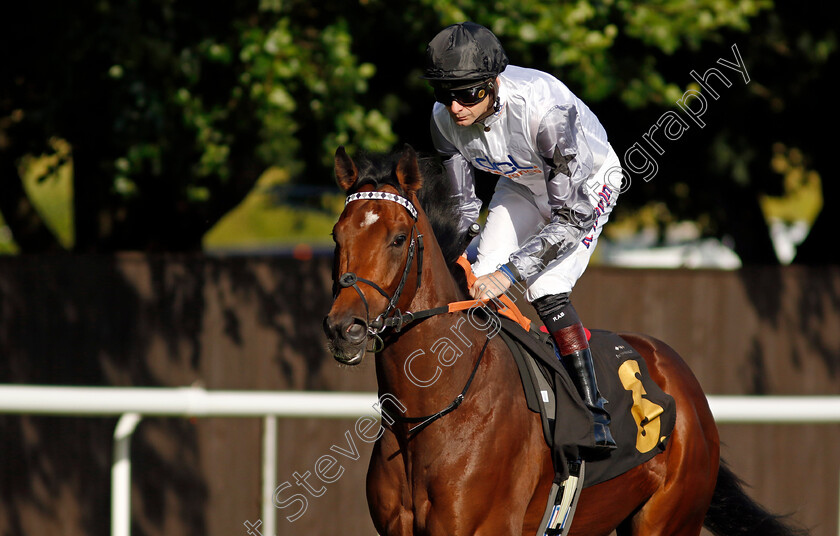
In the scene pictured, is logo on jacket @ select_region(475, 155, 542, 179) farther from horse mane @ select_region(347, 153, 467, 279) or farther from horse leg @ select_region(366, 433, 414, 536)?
horse leg @ select_region(366, 433, 414, 536)

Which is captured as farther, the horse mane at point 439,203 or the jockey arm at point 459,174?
the jockey arm at point 459,174

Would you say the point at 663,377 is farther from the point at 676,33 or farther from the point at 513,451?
the point at 676,33

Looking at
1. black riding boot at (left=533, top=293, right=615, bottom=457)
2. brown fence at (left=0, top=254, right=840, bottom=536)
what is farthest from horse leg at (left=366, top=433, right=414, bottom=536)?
brown fence at (left=0, top=254, right=840, bottom=536)

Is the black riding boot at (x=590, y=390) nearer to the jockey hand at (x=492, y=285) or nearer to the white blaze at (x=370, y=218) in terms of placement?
the jockey hand at (x=492, y=285)

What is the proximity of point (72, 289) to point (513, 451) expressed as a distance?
407cm

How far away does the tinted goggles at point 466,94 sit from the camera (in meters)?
2.96

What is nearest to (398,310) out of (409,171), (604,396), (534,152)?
(409,171)

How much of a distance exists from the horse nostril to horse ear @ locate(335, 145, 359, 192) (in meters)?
0.54

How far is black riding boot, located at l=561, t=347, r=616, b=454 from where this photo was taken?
3.04 metres

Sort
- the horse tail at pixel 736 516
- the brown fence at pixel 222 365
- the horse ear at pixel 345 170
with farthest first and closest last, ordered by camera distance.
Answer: the brown fence at pixel 222 365, the horse tail at pixel 736 516, the horse ear at pixel 345 170

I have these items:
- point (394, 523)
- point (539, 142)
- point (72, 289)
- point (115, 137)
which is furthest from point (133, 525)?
point (539, 142)

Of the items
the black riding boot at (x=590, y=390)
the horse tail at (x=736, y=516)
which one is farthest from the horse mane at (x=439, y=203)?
the horse tail at (x=736, y=516)

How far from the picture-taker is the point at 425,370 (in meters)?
2.77

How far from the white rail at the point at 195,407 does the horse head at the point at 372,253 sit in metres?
0.54
